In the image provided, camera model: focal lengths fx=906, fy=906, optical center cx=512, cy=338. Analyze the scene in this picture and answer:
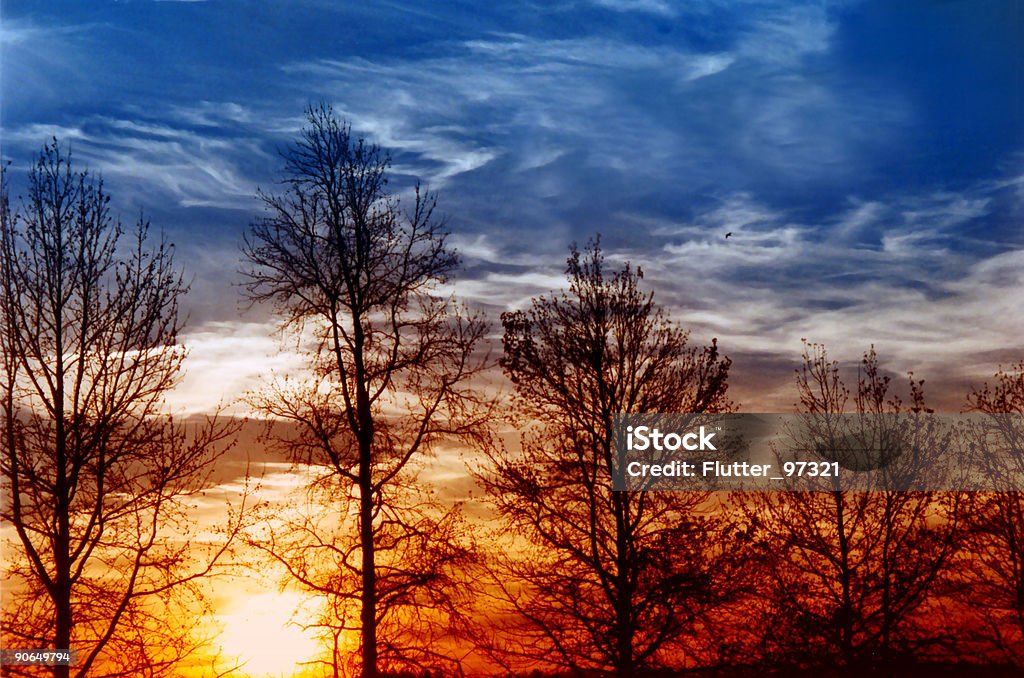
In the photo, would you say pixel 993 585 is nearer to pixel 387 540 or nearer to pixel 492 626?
pixel 492 626

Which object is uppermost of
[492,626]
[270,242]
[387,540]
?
[270,242]

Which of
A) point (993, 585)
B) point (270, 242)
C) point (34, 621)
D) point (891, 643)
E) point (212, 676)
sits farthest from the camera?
point (993, 585)

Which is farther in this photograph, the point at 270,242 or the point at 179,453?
the point at 270,242

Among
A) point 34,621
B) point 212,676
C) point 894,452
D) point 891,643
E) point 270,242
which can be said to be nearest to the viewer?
point 34,621

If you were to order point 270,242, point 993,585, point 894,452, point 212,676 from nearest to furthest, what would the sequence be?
point 212,676
point 270,242
point 894,452
point 993,585

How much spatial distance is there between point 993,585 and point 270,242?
21.8 meters

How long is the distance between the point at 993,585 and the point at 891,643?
5.80m

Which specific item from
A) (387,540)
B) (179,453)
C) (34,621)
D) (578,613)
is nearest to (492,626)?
(578,613)

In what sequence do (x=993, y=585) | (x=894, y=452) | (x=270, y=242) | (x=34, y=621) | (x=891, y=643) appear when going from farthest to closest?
1. (x=993, y=585)
2. (x=894, y=452)
3. (x=891, y=643)
4. (x=270, y=242)
5. (x=34, y=621)

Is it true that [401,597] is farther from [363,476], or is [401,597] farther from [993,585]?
[993,585]

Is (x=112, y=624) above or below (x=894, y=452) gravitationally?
below

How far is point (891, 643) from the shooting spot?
71.7 ft

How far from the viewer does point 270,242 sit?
18.1 meters

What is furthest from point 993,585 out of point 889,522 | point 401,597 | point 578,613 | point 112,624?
point 112,624
